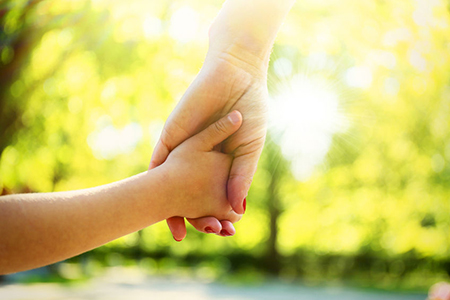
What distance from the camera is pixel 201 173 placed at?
2.25 meters

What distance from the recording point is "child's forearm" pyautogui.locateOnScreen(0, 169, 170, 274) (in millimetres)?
1720

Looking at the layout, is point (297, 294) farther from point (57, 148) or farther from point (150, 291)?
point (57, 148)

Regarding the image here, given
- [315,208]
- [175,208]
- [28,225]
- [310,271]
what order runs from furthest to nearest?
[315,208] → [310,271] → [175,208] → [28,225]

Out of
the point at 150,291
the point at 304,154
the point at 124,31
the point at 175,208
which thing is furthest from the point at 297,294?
the point at 175,208

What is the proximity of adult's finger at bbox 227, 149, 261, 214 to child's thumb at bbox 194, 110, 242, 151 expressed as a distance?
0.58 feet

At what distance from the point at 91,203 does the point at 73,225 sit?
13cm

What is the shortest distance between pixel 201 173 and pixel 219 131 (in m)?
0.27

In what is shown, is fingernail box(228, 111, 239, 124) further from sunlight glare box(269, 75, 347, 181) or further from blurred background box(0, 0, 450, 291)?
sunlight glare box(269, 75, 347, 181)

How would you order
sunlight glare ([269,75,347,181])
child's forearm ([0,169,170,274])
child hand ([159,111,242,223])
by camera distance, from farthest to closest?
sunlight glare ([269,75,347,181]) → child hand ([159,111,242,223]) → child's forearm ([0,169,170,274])

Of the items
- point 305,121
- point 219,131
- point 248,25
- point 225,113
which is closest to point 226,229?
point 219,131

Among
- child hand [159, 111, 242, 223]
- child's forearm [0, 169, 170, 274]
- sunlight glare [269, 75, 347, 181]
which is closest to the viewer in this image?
child's forearm [0, 169, 170, 274]

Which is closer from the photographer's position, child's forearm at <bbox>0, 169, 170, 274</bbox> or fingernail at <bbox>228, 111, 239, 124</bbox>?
child's forearm at <bbox>0, 169, 170, 274</bbox>

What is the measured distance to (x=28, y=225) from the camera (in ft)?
5.74

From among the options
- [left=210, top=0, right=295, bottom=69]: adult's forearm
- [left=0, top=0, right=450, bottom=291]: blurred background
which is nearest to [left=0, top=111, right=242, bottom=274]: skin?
[left=210, top=0, right=295, bottom=69]: adult's forearm
